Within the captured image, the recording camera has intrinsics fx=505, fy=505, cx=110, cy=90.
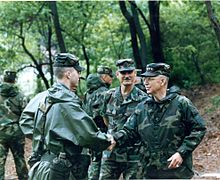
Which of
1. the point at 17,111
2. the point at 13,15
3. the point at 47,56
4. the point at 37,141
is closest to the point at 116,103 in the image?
the point at 37,141

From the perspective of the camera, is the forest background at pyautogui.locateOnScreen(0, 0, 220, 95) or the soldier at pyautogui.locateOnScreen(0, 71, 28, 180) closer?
the soldier at pyautogui.locateOnScreen(0, 71, 28, 180)

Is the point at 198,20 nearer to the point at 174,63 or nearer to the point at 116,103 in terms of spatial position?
the point at 174,63

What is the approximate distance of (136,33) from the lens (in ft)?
52.4

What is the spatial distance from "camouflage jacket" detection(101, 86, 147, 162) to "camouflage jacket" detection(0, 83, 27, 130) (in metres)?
2.84

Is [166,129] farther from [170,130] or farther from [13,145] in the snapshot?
[13,145]

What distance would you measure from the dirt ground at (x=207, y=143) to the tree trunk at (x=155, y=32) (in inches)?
80.1

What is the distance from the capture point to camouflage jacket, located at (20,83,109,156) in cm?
444

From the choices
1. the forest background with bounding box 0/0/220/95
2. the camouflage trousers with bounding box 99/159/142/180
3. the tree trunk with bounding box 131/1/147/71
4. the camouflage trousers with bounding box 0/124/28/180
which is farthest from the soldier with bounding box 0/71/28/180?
the tree trunk with bounding box 131/1/147/71

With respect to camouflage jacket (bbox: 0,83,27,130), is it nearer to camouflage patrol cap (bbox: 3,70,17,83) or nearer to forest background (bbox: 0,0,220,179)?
camouflage patrol cap (bbox: 3,70,17,83)

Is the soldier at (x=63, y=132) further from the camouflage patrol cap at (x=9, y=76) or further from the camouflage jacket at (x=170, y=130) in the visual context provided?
the camouflage patrol cap at (x=9, y=76)

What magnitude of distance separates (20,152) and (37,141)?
4.38 meters

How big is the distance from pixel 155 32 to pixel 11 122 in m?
7.91

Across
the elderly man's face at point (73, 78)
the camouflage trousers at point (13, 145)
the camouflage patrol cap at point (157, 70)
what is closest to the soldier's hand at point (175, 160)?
the camouflage patrol cap at point (157, 70)

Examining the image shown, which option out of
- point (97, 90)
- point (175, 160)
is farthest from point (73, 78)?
point (97, 90)
